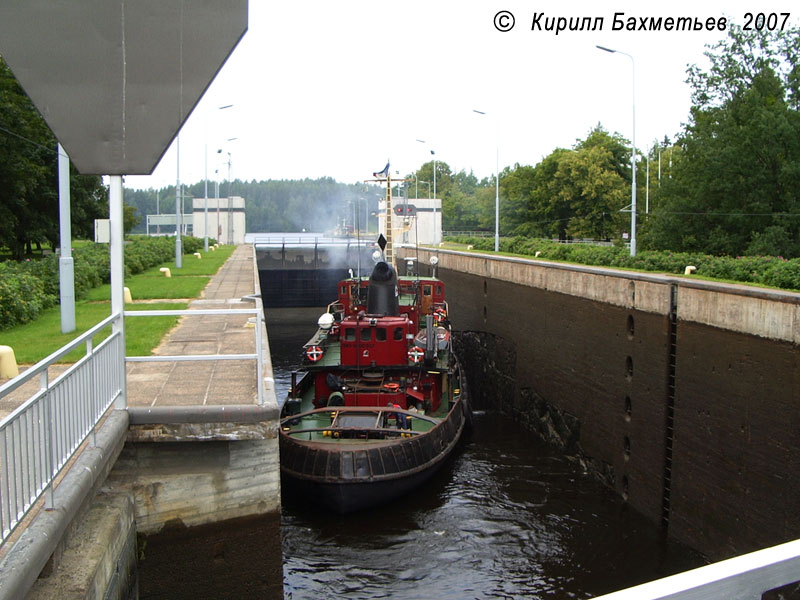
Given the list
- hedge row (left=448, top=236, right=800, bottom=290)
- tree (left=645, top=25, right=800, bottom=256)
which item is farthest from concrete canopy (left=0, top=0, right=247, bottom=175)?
tree (left=645, top=25, right=800, bottom=256)

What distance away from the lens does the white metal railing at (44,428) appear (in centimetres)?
457

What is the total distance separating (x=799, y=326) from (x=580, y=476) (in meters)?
7.66

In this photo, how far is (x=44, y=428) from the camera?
5.25 meters

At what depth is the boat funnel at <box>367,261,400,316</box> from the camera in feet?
64.7

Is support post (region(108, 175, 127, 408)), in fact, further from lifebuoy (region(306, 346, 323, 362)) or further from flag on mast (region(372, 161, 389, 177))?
flag on mast (region(372, 161, 389, 177))

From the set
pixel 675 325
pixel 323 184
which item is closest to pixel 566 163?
pixel 675 325

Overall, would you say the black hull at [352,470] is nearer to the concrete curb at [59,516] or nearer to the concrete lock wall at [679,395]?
the concrete lock wall at [679,395]

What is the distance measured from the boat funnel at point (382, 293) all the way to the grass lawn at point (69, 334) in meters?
4.94

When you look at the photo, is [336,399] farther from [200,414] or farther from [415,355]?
[200,414]

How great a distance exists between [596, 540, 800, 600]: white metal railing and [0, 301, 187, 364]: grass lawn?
11956 millimetres

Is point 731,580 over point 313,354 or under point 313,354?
over

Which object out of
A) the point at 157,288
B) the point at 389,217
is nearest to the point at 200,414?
the point at 389,217

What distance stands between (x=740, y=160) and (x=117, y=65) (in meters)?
27.3

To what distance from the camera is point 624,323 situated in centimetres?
1659
